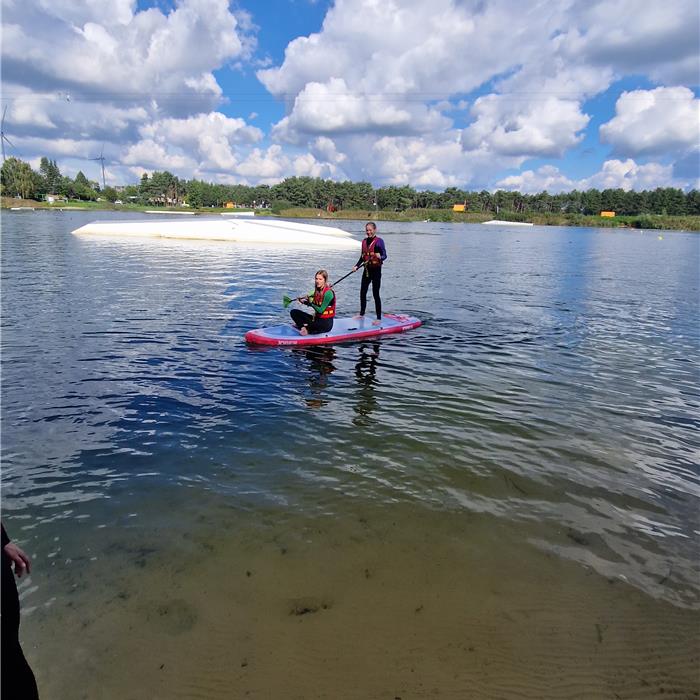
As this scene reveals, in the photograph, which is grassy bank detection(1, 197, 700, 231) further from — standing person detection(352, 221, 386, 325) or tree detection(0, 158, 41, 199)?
standing person detection(352, 221, 386, 325)

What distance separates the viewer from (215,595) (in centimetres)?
420

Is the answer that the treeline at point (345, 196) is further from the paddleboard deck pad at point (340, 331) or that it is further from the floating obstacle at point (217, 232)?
the paddleboard deck pad at point (340, 331)

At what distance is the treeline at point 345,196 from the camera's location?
147m

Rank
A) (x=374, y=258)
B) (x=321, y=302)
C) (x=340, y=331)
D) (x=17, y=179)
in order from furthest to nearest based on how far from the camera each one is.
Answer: (x=17, y=179), (x=374, y=258), (x=340, y=331), (x=321, y=302)

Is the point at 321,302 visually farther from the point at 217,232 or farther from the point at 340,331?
the point at 217,232

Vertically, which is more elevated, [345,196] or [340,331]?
[345,196]

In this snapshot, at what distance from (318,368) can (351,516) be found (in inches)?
212

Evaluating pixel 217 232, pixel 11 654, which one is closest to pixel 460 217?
pixel 217 232

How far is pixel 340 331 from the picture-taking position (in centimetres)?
1288

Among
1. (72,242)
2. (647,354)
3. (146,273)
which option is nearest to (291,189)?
(72,242)

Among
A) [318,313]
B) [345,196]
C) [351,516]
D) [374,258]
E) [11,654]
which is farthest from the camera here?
[345,196]

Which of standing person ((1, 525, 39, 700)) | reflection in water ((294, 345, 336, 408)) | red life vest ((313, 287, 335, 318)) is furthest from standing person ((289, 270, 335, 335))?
standing person ((1, 525, 39, 700))

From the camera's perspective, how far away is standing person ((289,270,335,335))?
12.1 m

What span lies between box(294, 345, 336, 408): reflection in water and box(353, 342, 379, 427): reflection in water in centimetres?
62
